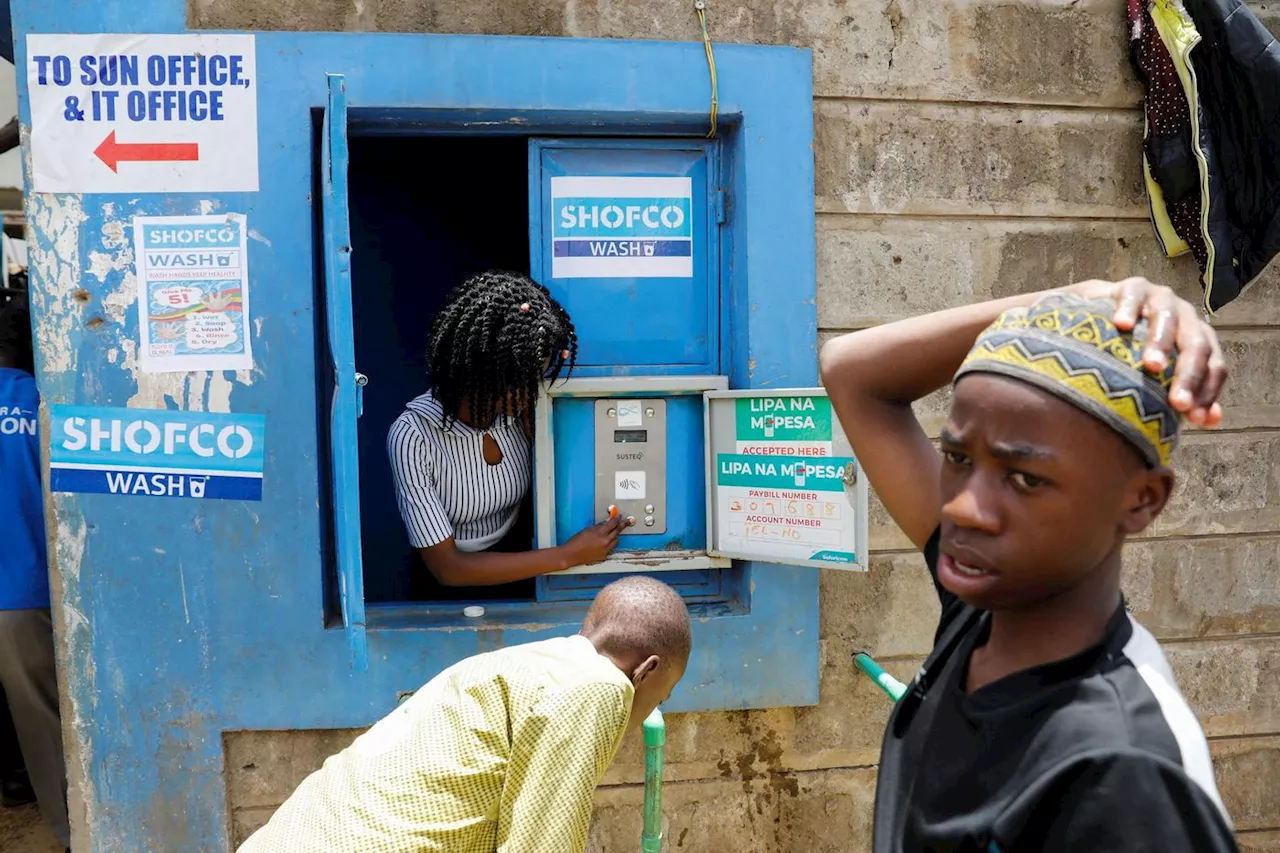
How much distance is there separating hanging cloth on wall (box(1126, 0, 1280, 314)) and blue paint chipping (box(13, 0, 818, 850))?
1105mm

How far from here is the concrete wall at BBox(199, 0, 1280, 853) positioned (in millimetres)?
3172

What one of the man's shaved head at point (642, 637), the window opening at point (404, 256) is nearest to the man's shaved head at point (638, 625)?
the man's shaved head at point (642, 637)

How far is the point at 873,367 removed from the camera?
4.69ft

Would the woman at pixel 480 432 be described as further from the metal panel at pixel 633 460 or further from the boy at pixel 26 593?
the boy at pixel 26 593

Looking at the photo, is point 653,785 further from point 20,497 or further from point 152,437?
point 20,497

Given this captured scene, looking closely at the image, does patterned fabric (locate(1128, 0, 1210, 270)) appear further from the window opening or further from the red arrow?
the red arrow

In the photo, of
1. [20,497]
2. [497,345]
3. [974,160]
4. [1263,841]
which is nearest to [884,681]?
[497,345]

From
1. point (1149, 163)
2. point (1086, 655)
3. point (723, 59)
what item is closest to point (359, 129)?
point (723, 59)

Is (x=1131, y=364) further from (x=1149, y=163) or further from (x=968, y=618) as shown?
(x=1149, y=163)

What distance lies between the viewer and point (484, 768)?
1.73 meters

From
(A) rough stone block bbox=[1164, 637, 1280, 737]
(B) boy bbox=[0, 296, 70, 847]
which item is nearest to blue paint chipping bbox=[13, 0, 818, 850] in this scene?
(B) boy bbox=[0, 296, 70, 847]

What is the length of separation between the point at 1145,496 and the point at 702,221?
2294mm

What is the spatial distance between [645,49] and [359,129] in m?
0.89

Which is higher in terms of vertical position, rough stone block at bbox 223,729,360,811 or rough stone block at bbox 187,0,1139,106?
rough stone block at bbox 187,0,1139,106
